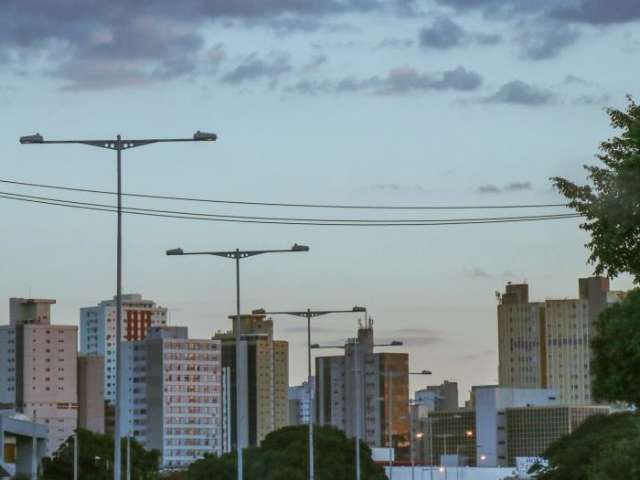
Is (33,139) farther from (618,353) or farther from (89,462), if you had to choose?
(89,462)

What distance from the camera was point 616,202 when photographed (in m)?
38.5

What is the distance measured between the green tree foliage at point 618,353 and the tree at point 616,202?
44.1 inches

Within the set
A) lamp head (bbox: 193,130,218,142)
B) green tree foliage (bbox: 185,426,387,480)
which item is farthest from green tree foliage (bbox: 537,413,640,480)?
lamp head (bbox: 193,130,218,142)

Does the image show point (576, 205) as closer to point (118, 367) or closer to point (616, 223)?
point (616, 223)

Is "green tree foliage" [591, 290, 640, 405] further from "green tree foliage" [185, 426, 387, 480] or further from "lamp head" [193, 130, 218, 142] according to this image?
"green tree foliage" [185, 426, 387, 480]

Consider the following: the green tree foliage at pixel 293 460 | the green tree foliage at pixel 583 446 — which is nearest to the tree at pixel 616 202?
the green tree foliage at pixel 583 446

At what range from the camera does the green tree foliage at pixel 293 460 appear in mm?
122875

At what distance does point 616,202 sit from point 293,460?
89.6m

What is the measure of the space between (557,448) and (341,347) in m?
15.3

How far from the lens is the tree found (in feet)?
125

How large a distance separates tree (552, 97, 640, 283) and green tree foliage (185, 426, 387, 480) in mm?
79660

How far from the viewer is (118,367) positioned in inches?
2191

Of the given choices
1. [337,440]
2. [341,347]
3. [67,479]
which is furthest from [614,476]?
[67,479]


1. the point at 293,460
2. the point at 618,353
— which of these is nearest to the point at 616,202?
the point at 618,353
